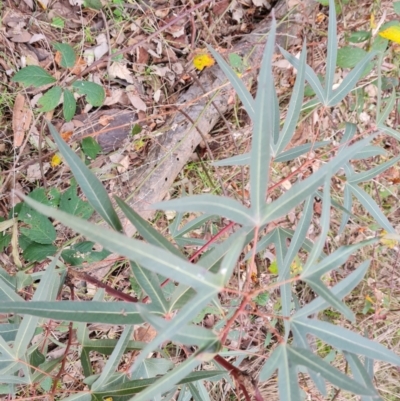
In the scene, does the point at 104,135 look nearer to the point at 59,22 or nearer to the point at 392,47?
the point at 59,22

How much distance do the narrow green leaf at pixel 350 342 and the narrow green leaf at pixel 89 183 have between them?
0.37 meters

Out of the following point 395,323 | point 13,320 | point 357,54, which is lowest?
point 395,323

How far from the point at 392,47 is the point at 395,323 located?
146 centimetres

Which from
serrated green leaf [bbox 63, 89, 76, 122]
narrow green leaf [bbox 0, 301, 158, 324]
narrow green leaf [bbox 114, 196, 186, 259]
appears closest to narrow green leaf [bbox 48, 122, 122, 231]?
narrow green leaf [bbox 114, 196, 186, 259]

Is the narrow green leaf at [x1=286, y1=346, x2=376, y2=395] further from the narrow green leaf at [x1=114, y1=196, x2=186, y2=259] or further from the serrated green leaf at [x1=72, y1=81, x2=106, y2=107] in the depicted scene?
the serrated green leaf at [x1=72, y1=81, x2=106, y2=107]

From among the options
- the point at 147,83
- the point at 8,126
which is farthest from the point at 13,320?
the point at 147,83

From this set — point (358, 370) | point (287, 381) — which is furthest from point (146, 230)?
point (358, 370)

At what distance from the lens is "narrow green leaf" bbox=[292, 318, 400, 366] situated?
65 cm

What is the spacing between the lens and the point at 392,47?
2.15m

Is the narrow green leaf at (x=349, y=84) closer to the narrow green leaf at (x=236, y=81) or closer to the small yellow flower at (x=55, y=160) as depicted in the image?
the narrow green leaf at (x=236, y=81)

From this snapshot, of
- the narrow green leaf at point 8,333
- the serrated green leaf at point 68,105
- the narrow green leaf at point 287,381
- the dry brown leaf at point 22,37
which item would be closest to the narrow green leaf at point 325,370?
the narrow green leaf at point 287,381

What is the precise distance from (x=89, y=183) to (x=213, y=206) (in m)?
0.24

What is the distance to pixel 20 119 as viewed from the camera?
1722 mm

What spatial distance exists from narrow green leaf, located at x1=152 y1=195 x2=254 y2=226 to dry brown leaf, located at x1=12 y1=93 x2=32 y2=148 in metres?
1.35
